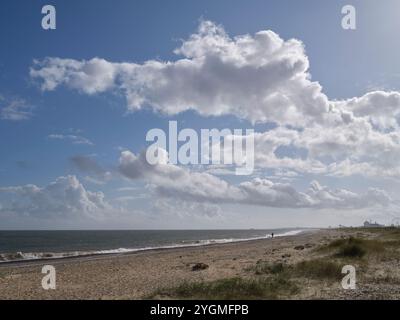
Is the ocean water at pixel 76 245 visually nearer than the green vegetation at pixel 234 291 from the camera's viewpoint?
No

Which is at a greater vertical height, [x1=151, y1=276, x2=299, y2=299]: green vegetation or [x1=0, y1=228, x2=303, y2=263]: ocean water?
[x1=151, y1=276, x2=299, y2=299]: green vegetation

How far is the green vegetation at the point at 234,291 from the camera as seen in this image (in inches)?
704

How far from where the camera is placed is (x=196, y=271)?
100 ft

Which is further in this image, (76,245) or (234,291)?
(76,245)

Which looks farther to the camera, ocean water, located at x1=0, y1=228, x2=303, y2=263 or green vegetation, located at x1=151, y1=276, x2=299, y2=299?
ocean water, located at x1=0, y1=228, x2=303, y2=263

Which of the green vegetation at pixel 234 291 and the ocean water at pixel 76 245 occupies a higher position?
the green vegetation at pixel 234 291

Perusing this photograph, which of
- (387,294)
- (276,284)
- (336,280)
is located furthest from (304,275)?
(387,294)

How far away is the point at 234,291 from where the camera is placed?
60.8 ft

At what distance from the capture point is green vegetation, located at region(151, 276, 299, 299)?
1789 cm
